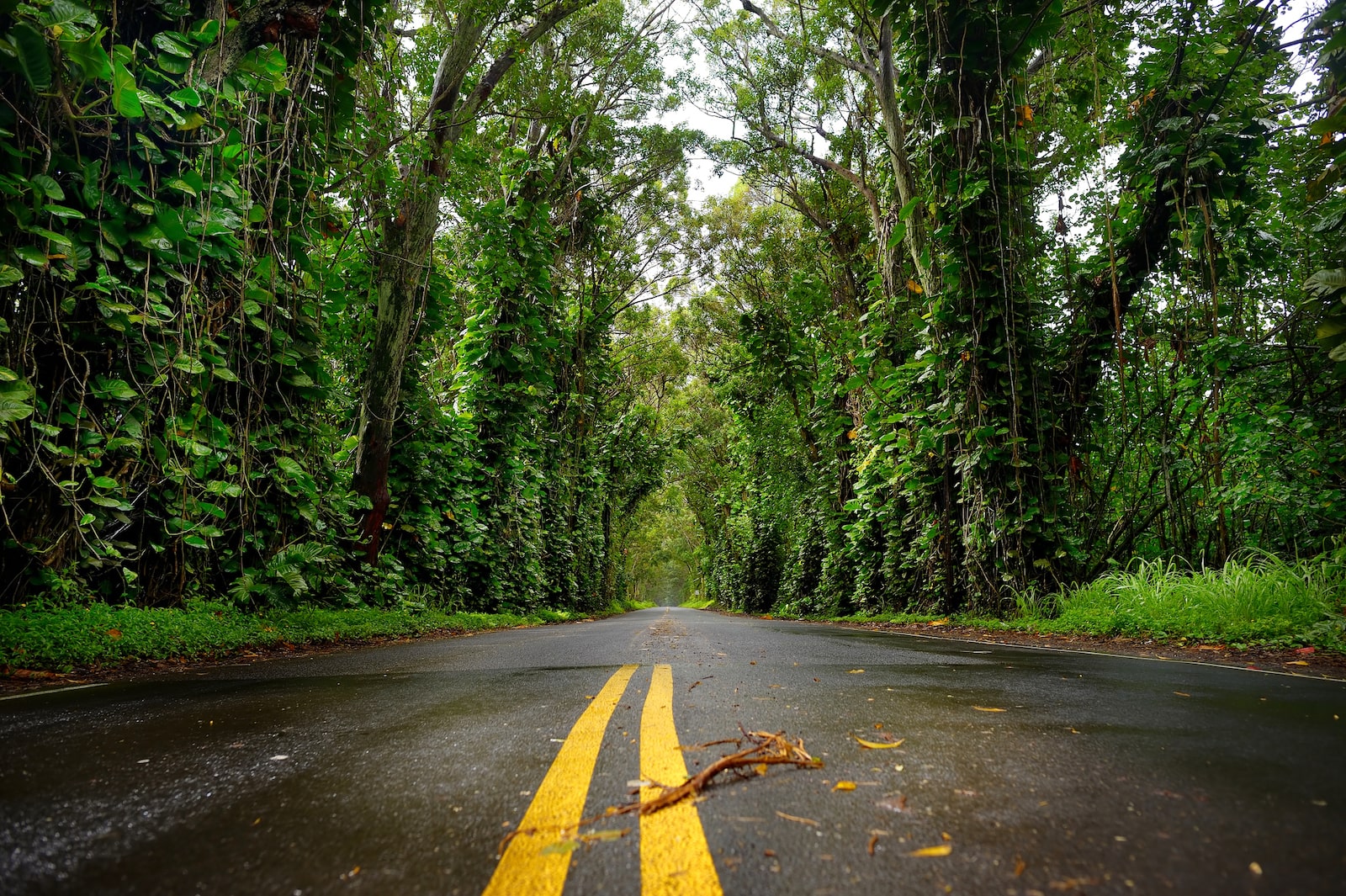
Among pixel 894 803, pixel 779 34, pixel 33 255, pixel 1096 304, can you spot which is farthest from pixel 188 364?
pixel 779 34

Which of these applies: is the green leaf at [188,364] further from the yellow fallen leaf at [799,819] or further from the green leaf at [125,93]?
the yellow fallen leaf at [799,819]

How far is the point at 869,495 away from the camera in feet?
37.4

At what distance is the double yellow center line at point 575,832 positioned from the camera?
4.09ft

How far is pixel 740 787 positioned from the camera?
1774 mm

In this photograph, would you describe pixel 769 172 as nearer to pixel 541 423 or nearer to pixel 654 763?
pixel 541 423

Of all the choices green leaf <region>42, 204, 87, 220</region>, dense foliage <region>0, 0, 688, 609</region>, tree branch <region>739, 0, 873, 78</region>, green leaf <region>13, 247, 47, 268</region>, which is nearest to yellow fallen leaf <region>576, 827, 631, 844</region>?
dense foliage <region>0, 0, 688, 609</region>

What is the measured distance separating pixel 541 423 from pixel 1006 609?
32.0 feet

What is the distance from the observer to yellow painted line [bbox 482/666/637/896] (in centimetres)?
125

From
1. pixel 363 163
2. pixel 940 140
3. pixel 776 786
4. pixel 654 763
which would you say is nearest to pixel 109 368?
pixel 363 163

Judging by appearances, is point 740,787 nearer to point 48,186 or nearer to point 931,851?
point 931,851

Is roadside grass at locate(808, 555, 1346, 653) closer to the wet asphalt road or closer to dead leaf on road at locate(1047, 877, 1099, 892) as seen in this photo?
the wet asphalt road

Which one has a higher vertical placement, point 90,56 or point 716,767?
point 90,56

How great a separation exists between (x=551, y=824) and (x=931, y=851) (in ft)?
2.71

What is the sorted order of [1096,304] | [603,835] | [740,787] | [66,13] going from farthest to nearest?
1. [1096,304]
2. [66,13]
3. [740,787]
4. [603,835]
